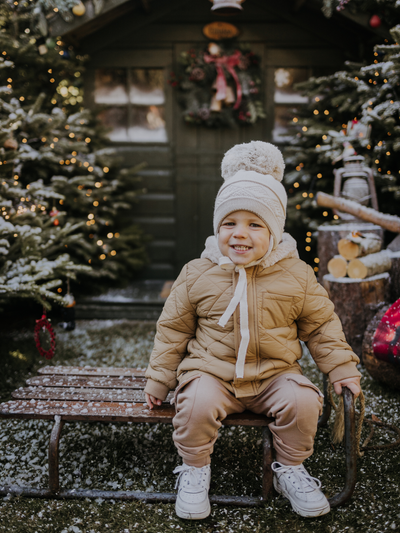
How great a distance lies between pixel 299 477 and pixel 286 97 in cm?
427

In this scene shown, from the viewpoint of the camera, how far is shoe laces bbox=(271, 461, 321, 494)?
1.74 m

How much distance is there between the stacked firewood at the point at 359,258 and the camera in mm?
3111

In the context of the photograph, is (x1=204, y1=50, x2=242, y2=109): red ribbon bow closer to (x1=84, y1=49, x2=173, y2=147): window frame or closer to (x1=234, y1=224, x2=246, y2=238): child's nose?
(x1=84, y1=49, x2=173, y2=147): window frame

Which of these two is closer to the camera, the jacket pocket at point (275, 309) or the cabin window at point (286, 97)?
the jacket pocket at point (275, 309)

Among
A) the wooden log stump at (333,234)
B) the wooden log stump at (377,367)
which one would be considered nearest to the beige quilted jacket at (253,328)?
the wooden log stump at (377,367)

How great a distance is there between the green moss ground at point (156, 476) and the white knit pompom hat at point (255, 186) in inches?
42.1

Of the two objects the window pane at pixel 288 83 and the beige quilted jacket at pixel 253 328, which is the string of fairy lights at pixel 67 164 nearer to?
the beige quilted jacket at pixel 253 328

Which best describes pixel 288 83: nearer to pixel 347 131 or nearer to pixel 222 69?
pixel 222 69

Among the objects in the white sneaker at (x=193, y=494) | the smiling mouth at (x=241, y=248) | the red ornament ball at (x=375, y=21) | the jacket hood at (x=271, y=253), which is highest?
the red ornament ball at (x=375, y=21)

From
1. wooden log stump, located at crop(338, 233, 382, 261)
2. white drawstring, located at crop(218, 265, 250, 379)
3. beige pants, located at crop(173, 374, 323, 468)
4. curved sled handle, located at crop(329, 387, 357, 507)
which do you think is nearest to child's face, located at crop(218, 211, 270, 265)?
white drawstring, located at crop(218, 265, 250, 379)

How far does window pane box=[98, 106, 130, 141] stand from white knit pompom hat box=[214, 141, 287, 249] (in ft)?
11.6

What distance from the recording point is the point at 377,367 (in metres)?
2.71

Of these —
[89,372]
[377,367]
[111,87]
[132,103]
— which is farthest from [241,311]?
[111,87]

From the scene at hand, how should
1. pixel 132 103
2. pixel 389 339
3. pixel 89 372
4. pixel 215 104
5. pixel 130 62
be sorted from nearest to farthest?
pixel 89 372
pixel 389 339
pixel 215 104
pixel 130 62
pixel 132 103
